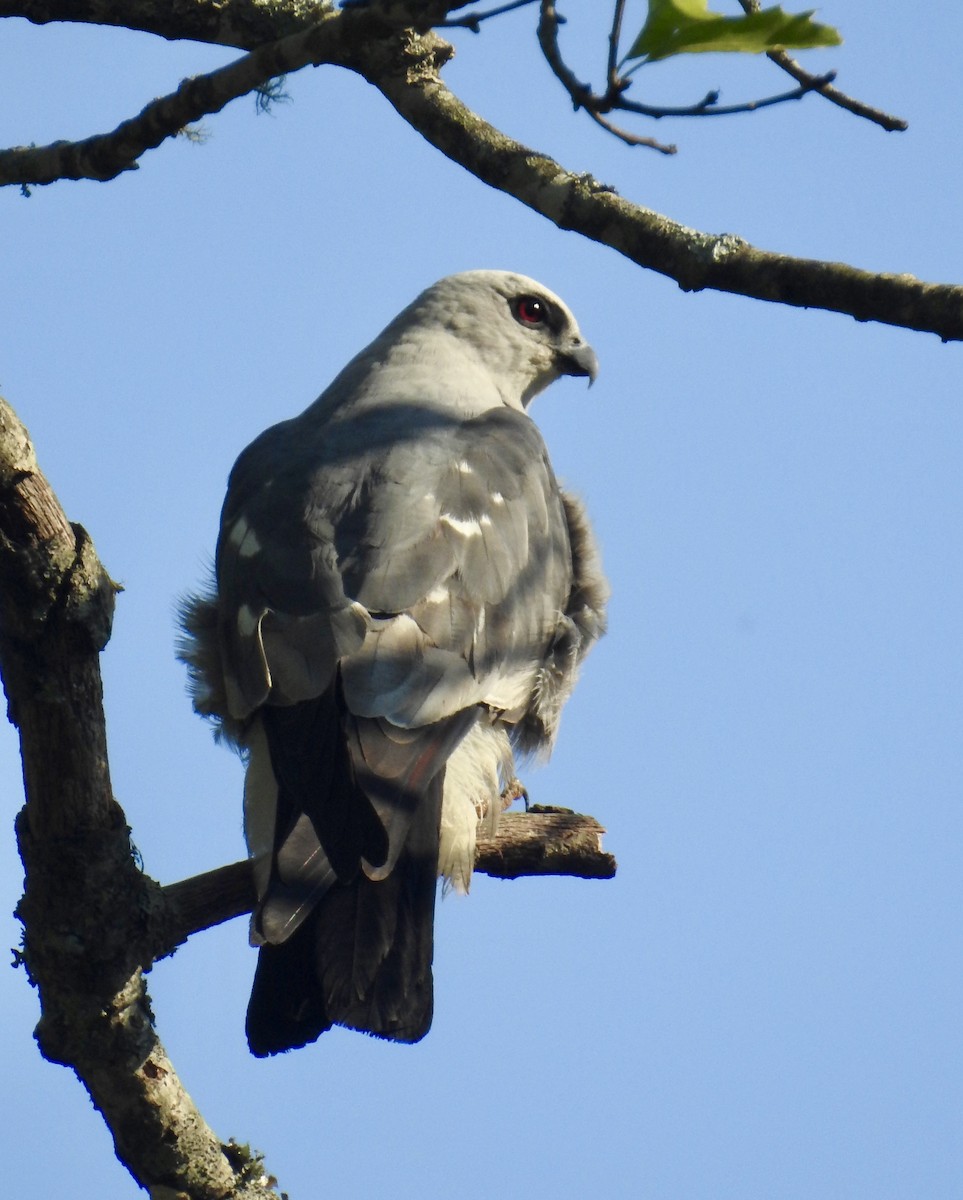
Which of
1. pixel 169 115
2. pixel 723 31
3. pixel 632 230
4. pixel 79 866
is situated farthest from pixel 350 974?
pixel 723 31

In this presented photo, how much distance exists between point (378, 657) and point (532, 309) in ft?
9.86

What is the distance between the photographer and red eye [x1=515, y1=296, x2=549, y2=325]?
6496mm

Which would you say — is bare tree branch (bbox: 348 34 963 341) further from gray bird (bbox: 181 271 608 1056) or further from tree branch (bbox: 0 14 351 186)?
gray bird (bbox: 181 271 608 1056)

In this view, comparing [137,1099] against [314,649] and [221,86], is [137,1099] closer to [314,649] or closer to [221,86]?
[314,649]

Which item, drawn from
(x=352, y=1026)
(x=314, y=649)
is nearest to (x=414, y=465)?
(x=314, y=649)

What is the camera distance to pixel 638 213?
3.13 meters

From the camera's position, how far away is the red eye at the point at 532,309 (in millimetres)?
6496

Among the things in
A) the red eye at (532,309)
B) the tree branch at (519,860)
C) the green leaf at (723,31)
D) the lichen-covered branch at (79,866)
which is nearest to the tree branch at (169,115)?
the green leaf at (723,31)

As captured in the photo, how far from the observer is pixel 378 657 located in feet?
13.0

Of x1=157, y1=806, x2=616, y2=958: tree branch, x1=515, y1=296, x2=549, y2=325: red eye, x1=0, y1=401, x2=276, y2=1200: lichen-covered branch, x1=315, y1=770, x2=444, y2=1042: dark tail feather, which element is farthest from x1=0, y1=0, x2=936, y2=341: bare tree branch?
x1=515, y1=296, x2=549, y2=325: red eye

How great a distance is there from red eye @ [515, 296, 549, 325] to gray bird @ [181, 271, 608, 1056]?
2.82 feet

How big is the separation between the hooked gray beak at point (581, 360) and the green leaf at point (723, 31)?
4.09 meters

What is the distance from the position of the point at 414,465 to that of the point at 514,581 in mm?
514

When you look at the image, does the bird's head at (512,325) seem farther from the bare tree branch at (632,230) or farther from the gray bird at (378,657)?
the bare tree branch at (632,230)
